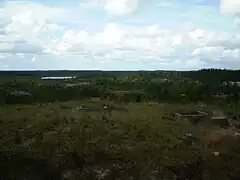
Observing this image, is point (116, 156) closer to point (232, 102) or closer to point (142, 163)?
point (142, 163)

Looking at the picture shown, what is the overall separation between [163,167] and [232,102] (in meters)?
25.9

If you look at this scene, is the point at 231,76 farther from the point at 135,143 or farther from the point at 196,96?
the point at 135,143

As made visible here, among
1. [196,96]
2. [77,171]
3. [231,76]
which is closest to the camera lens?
[77,171]

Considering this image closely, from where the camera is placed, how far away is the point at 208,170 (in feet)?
30.3

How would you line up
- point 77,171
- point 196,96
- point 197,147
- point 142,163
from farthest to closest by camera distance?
1. point 196,96
2. point 197,147
3. point 142,163
4. point 77,171

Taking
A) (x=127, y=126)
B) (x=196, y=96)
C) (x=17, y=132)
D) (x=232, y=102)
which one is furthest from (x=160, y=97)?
(x=17, y=132)

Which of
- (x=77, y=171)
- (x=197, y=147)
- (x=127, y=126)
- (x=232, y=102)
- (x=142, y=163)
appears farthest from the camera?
(x=232, y=102)

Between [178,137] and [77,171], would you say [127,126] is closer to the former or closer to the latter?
[178,137]

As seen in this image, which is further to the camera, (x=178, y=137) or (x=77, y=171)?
(x=178, y=137)

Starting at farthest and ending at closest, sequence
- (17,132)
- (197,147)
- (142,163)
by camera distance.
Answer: (17,132) < (197,147) < (142,163)

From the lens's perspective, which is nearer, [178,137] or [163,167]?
[163,167]

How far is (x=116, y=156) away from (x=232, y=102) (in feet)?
84.6

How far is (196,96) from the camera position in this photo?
38906 mm

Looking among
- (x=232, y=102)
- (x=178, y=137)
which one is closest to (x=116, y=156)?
(x=178, y=137)
